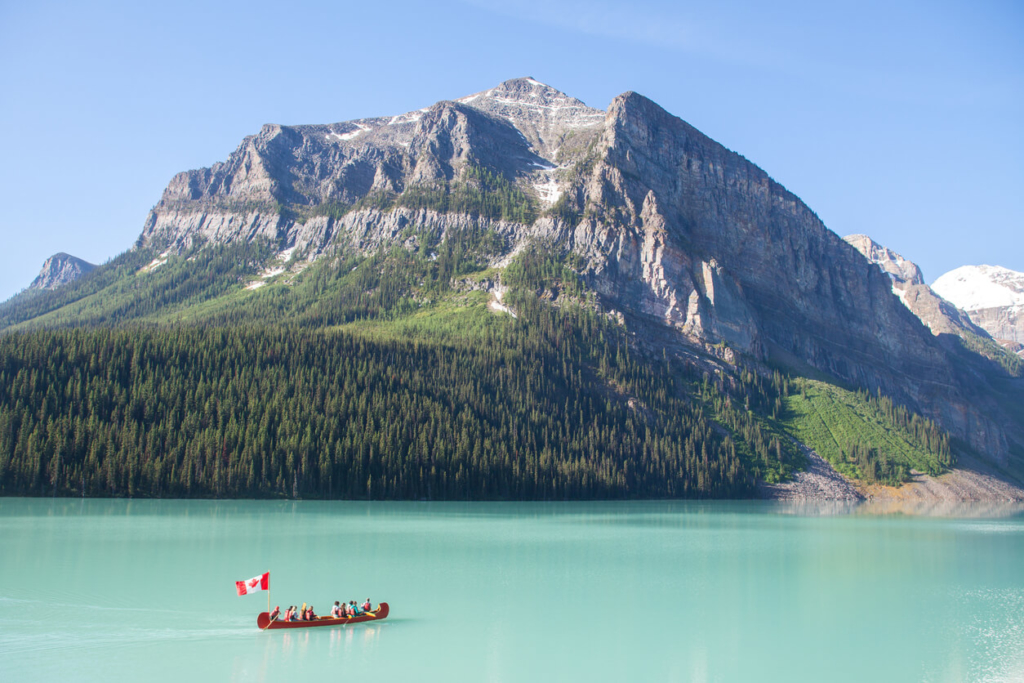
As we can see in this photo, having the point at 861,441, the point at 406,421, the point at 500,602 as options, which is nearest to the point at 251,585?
the point at 500,602

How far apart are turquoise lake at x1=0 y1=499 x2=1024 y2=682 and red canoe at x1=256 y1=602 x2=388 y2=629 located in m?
0.53

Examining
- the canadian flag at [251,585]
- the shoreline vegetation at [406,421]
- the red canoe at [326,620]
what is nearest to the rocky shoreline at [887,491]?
the shoreline vegetation at [406,421]

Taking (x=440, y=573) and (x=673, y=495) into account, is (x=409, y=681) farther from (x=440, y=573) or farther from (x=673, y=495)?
(x=673, y=495)

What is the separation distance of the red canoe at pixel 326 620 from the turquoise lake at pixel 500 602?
53 centimetres

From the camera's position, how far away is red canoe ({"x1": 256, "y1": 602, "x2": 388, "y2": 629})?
36.8 metres

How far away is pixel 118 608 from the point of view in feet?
130

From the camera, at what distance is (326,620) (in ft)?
125

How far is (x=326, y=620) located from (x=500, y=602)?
10656 mm

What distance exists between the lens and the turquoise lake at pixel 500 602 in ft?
108

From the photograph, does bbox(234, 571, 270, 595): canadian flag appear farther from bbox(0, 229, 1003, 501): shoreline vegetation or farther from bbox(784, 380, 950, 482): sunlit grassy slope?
Answer: bbox(784, 380, 950, 482): sunlit grassy slope

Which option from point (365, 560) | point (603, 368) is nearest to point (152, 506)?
point (365, 560)

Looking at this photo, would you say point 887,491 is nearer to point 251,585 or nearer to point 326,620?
point 326,620

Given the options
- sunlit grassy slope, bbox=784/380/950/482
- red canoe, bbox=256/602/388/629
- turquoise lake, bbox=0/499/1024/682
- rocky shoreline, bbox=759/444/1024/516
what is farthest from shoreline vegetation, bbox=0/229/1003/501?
red canoe, bbox=256/602/388/629

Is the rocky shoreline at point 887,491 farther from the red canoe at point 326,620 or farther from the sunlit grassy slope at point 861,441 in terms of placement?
the red canoe at point 326,620
